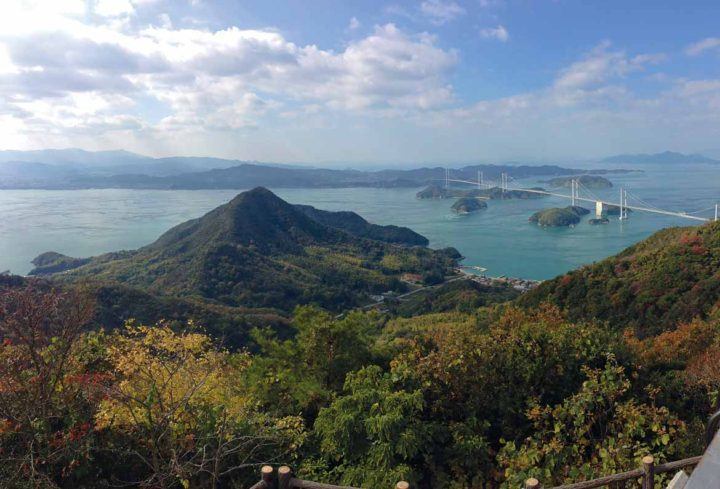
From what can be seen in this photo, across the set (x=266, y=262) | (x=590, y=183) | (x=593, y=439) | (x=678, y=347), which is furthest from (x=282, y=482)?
(x=590, y=183)

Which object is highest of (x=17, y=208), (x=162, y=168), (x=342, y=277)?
(x=162, y=168)

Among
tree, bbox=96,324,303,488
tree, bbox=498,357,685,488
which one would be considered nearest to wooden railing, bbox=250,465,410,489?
tree, bbox=96,324,303,488

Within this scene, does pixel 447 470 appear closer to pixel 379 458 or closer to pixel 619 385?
pixel 379 458

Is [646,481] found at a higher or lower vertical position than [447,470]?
higher

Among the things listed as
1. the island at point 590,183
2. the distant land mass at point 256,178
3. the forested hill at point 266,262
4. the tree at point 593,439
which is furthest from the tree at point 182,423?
the distant land mass at point 256,178

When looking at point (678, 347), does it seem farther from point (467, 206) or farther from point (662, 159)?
point (662, 159)

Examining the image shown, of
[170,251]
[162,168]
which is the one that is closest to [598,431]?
[170,251]

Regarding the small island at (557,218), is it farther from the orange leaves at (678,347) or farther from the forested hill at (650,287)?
the orange leaves at (678,347)
